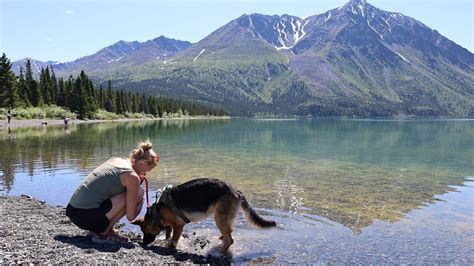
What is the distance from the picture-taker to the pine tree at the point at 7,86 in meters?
78.2

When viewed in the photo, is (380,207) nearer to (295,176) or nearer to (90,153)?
(295,176)

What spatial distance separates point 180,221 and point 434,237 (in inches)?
303

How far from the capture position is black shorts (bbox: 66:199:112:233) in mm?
9352

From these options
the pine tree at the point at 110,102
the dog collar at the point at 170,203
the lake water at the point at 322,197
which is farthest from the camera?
the pine tree at the point at 110,102

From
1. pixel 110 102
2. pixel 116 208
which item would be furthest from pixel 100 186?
pixel 110 102

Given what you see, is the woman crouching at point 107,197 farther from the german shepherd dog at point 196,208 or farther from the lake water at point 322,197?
the lake water at point 322,197

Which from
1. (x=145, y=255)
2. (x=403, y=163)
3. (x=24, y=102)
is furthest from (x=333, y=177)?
(x=24, y=102)

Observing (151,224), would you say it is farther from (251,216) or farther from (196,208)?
(251,216)

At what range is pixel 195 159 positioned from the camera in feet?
103

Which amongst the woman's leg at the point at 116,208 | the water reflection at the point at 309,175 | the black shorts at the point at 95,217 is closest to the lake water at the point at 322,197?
the water reflection at the point at 309,175

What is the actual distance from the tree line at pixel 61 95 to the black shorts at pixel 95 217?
80.0 meters

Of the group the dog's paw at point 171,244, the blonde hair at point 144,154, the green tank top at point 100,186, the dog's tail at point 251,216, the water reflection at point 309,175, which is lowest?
the water reflection at point 309,175

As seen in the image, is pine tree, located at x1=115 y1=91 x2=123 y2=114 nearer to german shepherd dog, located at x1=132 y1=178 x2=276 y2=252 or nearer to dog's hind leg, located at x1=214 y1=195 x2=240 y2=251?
german shepherd dog, located at x1=132 y1=178 x2=276 y2=252

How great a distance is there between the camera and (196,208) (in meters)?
9.86
